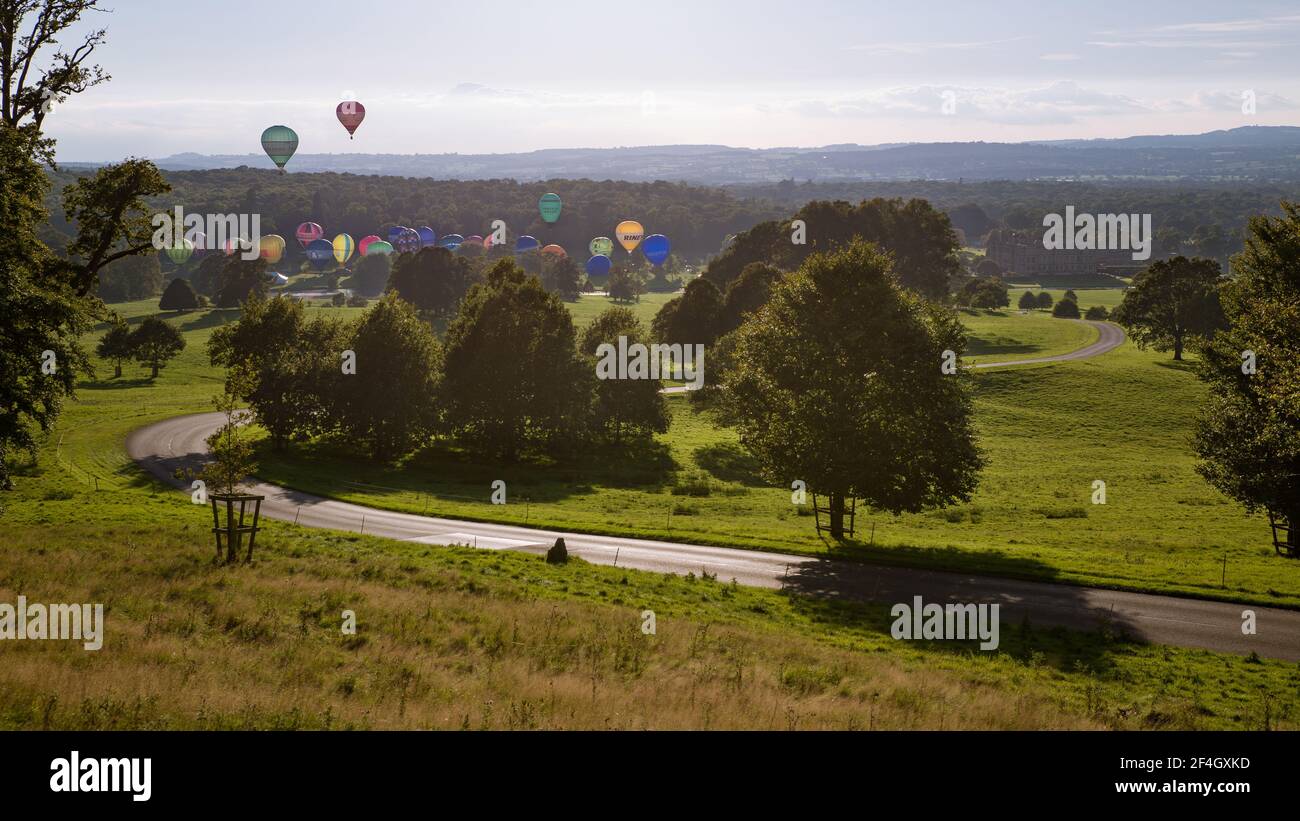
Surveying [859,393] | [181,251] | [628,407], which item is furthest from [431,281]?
[859,393]

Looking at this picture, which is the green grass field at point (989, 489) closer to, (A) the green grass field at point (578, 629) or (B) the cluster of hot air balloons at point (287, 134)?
(A) the green grass field at point (578, 629)

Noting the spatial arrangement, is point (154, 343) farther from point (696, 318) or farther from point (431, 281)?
point (696, 318)

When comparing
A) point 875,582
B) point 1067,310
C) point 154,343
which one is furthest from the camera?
point 1067,310

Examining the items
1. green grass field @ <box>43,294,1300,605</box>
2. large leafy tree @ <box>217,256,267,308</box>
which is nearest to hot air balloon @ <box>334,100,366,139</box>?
large leafy tree @ <box>217,256,267,308</box>

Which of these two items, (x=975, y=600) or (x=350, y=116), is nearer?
(x=975, y=600)

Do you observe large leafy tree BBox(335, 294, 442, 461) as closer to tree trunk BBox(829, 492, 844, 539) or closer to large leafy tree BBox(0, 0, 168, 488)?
large leafy tree BBox(0, 0, 168, 488)
